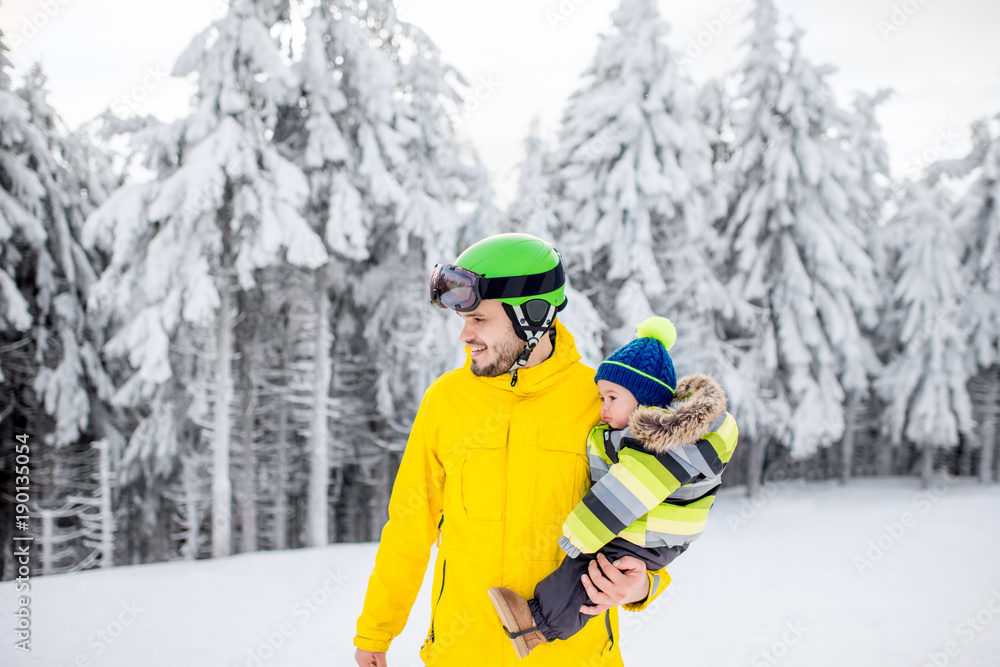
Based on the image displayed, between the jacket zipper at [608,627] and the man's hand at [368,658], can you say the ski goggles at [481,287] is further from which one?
the man's hand at [368,658]

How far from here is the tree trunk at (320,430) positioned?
36.7 ft

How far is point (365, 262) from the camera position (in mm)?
12922

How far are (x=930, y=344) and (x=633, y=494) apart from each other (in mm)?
19631

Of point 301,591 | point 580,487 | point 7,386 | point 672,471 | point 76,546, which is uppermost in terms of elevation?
point 672,471

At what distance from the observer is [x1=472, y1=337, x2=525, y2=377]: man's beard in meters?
2.08

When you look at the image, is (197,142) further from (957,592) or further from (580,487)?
(957,592)

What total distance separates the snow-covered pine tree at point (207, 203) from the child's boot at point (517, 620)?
339 inches

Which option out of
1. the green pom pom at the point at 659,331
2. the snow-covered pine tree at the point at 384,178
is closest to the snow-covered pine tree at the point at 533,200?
the snow-covered pine tree at the point at 384,178

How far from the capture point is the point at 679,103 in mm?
12125

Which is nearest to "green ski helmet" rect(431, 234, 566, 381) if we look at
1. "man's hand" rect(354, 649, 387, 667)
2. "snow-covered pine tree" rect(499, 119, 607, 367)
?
"man's hand" rect(354, 649, 387, 667)

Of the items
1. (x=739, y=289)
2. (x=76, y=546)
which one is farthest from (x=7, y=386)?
(x=739, y=289)

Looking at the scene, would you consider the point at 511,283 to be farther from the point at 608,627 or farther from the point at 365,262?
the point at 365,262

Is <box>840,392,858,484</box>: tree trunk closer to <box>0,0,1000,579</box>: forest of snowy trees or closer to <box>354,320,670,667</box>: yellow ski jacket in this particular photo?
<box>0,0,1000,579</box>: forest of snowy trees

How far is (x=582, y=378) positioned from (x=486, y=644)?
1.07m
